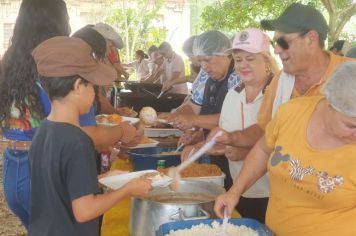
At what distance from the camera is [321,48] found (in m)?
1.68

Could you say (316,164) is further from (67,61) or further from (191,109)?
(191,109)

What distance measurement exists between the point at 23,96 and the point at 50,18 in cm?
35

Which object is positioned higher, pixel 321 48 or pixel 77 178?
pixel 321 48

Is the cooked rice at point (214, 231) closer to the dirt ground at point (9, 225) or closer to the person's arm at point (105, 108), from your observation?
the person's arm at point (105, 108)

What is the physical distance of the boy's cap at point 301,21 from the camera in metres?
1.64

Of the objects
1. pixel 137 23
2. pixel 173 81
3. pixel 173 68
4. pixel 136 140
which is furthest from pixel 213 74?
pixel 137 23

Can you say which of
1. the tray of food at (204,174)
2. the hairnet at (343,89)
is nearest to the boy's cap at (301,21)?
the hairnet at (343,89)

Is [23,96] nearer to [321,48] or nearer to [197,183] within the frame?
[197,183]

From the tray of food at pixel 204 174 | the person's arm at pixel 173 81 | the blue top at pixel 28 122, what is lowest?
the person's arm at pixel 173 81

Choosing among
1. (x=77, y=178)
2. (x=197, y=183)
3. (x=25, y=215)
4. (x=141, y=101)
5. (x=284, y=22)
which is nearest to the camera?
(x=77, y=178)

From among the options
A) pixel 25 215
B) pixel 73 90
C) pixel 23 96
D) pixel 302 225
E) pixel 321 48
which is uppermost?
pixel 321 48

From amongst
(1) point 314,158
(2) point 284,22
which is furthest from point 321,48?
(1) point 314,158

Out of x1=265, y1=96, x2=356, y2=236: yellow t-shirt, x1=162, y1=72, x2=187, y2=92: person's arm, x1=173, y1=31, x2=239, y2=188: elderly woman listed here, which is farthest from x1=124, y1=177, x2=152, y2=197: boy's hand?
x1=162, y1=72, x2=187, y2=92: person's arm

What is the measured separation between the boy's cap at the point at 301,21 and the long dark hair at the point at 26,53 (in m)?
0.92
